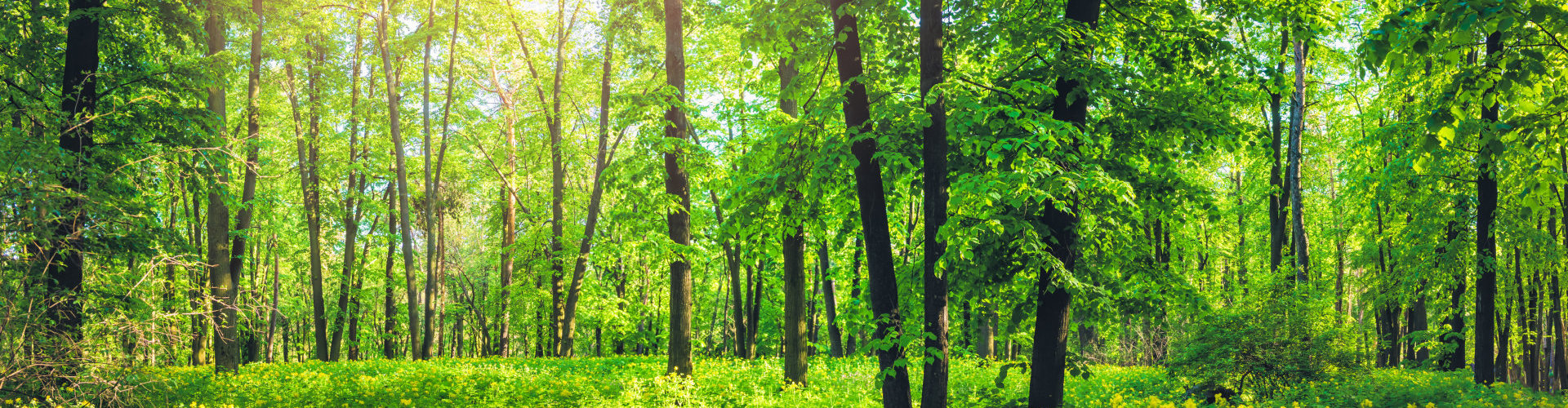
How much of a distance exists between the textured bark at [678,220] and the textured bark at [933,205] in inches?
181

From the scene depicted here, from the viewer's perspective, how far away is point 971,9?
7.57 metres

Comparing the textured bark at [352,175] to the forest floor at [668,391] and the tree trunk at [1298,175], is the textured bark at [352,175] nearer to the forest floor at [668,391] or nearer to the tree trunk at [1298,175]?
the forest floor at [668,391]

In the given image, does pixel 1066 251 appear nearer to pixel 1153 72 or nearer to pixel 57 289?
pixel 1153 72

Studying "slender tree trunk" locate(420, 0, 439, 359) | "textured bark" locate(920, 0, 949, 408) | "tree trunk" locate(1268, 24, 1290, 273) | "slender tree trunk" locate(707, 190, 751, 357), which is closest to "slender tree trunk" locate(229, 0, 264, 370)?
"slender tree trunk" locate(420, 0, 439, 359)

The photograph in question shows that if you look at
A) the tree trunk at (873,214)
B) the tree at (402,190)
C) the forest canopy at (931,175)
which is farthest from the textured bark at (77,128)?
the tree at (402,190)

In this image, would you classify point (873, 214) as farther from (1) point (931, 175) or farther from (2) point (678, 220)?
(2) point (678, 220)

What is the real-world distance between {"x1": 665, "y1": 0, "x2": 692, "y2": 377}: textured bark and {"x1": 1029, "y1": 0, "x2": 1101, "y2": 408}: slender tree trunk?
4859mm

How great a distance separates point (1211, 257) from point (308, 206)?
94.3 feet

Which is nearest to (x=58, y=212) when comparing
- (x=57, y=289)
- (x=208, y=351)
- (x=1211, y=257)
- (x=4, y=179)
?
(x=4, y=179)

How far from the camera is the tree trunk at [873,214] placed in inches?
256

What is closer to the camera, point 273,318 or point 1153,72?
point 1153,72

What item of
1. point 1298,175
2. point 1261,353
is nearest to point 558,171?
point 1261,353

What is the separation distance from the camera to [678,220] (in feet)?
33.5

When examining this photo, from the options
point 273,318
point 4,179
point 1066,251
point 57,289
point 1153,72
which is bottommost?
point 273,318
